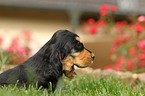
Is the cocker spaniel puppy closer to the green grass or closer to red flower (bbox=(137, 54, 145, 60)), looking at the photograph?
the green grass

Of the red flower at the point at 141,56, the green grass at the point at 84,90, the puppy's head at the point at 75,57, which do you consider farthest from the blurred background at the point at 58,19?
the puppy's head at the point at 75,57

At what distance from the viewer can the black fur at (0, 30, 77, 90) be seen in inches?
111

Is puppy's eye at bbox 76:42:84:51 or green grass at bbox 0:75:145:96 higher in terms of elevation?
puppy's eye at bbox 76:42:84:51

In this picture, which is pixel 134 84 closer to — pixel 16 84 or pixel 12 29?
pixel 16 84

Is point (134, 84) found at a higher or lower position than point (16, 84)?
lower

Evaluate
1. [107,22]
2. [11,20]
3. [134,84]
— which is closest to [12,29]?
[11,20]

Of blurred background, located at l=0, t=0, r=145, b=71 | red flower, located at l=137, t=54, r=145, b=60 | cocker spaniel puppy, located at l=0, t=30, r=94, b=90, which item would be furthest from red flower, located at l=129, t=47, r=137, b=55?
cocker spaniel puppy, located at l=0, t=30, r=94, b=90

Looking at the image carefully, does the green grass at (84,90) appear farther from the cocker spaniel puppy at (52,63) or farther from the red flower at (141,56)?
the red flower at (141,56)

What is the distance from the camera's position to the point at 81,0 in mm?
11094

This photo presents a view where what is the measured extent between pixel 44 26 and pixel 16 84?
27.2ft

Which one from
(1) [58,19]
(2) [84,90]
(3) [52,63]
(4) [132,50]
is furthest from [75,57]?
(1) [58,19]

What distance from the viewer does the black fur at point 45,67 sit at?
2.83 metres

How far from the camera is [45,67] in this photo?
2.85 meters

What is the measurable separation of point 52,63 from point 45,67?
96 millimetres
